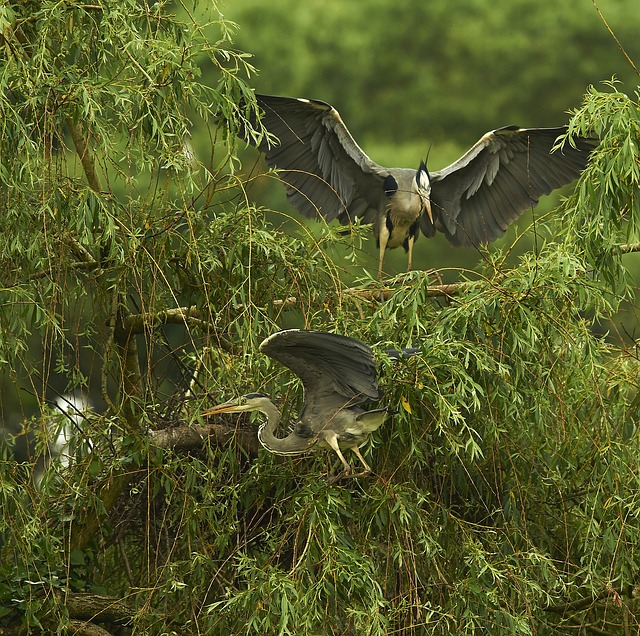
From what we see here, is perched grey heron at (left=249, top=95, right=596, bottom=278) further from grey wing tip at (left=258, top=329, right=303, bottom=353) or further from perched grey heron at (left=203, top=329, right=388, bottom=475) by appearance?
grey wing tip at (left=258, top=329, right=303, bottom=353)

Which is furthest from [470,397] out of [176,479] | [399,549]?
[176,479]

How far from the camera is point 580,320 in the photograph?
2957 mm

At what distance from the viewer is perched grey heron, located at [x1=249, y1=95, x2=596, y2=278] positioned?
4.13 meters

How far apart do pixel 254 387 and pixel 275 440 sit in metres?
0.22

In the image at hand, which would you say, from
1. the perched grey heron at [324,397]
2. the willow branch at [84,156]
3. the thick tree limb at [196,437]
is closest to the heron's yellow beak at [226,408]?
the perched grey heron at [324,397]

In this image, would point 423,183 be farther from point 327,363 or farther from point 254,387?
point 327,363

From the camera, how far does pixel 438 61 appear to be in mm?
9500

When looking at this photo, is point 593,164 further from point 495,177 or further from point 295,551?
point 495,177

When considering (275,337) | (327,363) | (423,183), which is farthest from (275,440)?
(423,183)

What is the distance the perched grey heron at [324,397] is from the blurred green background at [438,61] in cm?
562

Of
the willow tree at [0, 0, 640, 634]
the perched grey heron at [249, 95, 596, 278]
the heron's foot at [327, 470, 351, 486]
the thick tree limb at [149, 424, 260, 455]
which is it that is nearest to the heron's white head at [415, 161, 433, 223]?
the perched grey heron at [249, 95, 596, 278]

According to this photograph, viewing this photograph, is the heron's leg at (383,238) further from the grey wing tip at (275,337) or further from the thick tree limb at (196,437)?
the grey wing tip at (275,337)

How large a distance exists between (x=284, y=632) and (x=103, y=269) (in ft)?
3.51

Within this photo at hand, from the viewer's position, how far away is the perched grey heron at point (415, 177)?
13.5 feet
